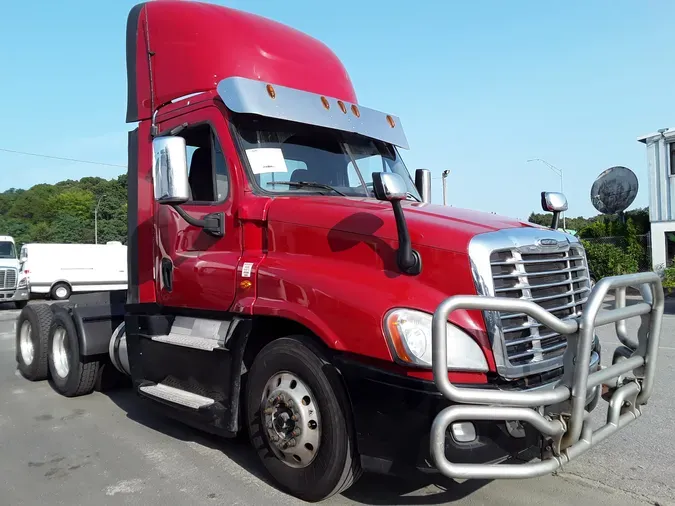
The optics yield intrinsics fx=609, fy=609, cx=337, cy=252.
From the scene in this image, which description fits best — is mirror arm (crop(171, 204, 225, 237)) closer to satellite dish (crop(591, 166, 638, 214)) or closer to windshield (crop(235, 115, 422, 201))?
windshield (crop(235, 115, 422, 201))

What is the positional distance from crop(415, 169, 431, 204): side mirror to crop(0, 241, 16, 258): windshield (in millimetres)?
21781

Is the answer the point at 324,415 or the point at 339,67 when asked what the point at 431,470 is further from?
the point at 339,67

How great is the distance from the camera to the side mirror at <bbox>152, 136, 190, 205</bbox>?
4.23 metres

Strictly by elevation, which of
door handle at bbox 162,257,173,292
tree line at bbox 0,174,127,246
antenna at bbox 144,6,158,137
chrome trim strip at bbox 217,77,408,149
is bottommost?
door handle at bbox 162,257,173,292

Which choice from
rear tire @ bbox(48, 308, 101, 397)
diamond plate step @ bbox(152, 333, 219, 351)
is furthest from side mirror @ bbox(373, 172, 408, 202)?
rear tire @ bbox(48, 308, 101, 397)

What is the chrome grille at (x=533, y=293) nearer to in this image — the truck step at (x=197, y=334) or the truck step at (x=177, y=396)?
the truck step at (x=197, y=334)

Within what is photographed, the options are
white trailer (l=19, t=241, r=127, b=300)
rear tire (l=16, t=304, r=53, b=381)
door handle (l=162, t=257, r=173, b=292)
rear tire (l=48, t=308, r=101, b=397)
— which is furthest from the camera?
white trailer (l=19, t=241, r=127, b=300)


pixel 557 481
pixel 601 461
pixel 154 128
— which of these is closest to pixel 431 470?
pixel 557 481

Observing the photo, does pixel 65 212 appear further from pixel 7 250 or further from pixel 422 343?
pixel 422 343

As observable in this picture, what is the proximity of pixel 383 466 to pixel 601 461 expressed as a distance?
6.71ft

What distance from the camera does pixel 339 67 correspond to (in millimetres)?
5898

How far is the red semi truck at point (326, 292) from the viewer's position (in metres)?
3.15

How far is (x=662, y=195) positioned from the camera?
73.6 ft

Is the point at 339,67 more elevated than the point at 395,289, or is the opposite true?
the point at 339,67
